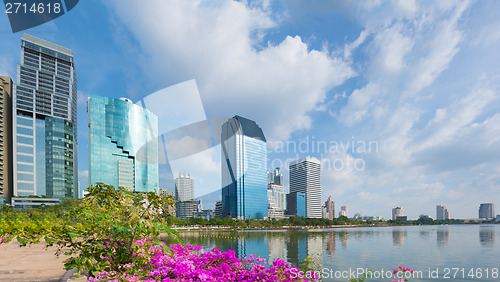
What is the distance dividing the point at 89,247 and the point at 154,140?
13857cm

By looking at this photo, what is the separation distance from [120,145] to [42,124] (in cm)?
2852

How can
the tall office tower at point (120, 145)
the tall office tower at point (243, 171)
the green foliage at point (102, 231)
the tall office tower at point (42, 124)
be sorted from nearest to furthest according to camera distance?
1. the green foliage at point (102, 231)
2. the tall office tower at point (42, 124)
3. the tall office tower at point (120, 145)
4. the tall office tower at point (243, 171)

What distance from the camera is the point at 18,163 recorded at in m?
91.8

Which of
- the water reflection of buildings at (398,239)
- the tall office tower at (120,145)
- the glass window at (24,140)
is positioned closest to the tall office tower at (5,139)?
the glass window at (24,140)

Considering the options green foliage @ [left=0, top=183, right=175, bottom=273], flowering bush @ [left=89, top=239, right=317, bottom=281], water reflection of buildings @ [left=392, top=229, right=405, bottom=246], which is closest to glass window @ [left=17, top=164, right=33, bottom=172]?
water reflection of buildings @ [left=392, top=229, right=405, bottom=246]

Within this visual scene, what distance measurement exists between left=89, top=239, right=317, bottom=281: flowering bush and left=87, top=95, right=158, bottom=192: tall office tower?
11656 cm

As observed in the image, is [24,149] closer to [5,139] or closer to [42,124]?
[5,139]

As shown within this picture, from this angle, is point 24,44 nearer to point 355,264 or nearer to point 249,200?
point 249,200

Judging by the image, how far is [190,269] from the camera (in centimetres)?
432

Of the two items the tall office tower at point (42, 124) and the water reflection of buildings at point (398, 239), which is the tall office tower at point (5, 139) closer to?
the tall office tower at point (42, 124)

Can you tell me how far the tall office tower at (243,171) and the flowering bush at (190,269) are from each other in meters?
147

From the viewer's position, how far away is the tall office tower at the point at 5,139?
89000 mm

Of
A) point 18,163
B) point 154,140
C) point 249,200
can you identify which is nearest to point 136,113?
point 154,140

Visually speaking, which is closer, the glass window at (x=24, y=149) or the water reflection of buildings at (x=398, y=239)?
the water reflection of buildings at (x=398, y=239)
